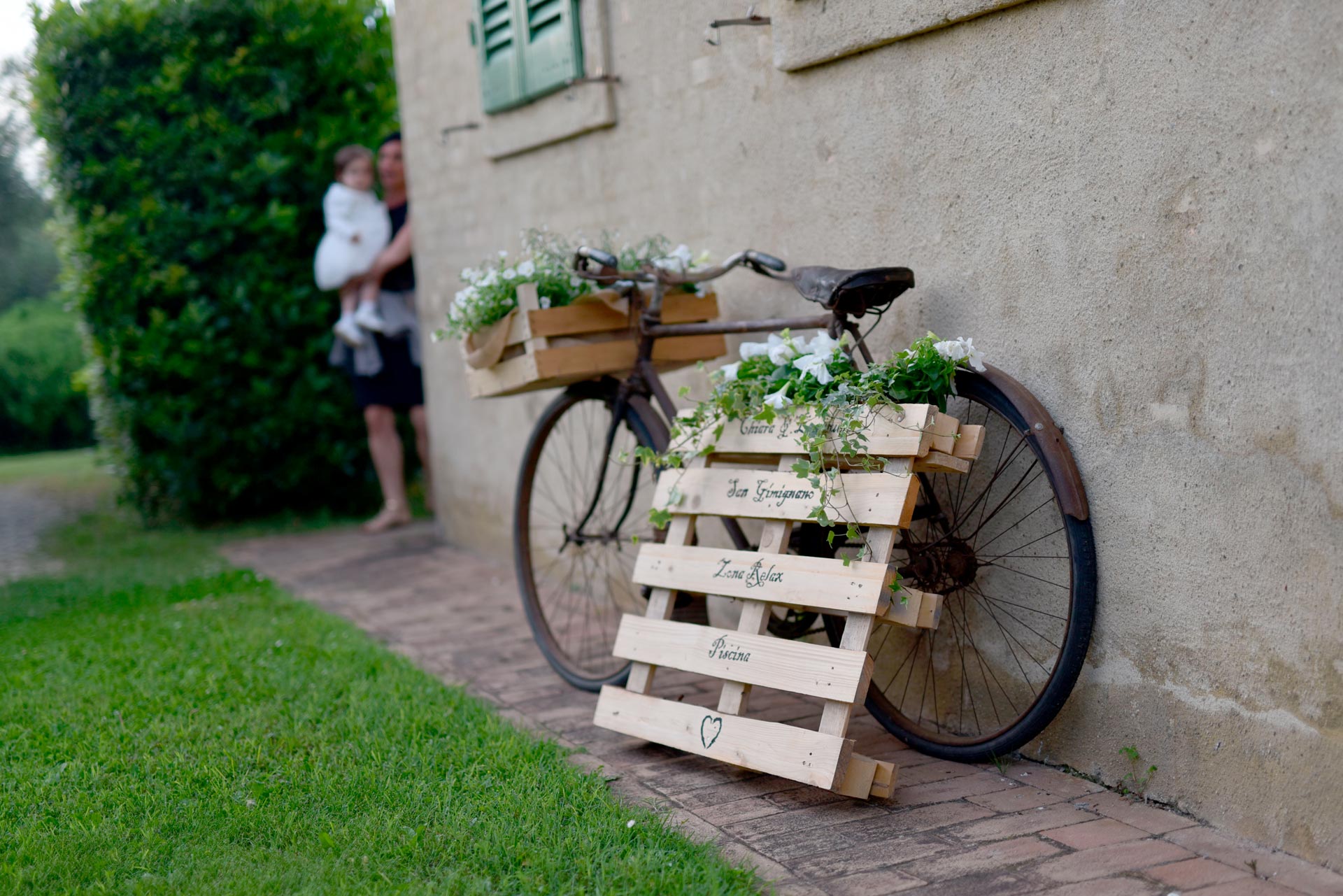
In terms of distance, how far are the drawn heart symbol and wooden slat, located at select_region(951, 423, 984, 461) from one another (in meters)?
0.90

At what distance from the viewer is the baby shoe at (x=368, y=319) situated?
7039 millimetres

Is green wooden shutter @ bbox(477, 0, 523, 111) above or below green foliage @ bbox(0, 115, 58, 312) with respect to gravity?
below

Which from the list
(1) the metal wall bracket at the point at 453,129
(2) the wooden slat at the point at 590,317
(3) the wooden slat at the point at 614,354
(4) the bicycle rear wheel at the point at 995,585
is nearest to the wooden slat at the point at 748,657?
(4) the bicycle rear wheel at the point at 995,585

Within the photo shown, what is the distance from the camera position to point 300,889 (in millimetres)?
2486

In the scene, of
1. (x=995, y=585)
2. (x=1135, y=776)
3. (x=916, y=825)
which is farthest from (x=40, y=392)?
(x=1135, y=776)

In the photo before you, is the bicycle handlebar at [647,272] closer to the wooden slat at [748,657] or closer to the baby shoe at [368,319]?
the wooden slat at [748,657]

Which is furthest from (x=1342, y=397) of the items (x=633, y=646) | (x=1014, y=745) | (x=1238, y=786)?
(x=633, y=646)

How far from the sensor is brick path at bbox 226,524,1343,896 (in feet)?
7.97

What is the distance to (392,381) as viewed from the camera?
23.8ft

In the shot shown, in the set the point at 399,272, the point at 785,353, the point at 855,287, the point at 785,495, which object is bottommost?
the point at 785,495

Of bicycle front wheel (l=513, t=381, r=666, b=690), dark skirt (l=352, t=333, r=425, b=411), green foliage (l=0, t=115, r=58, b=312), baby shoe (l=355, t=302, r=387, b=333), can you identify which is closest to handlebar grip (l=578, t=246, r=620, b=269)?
bicycle front wheel (l=513, t=381, r=666, b=690)

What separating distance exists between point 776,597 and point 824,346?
65 cm

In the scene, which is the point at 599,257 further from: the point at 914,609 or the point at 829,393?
the point at 914,609

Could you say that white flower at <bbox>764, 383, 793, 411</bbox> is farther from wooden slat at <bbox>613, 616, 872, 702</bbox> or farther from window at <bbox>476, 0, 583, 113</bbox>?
window at <bbox>476, 0, 583, 113</bbox>
